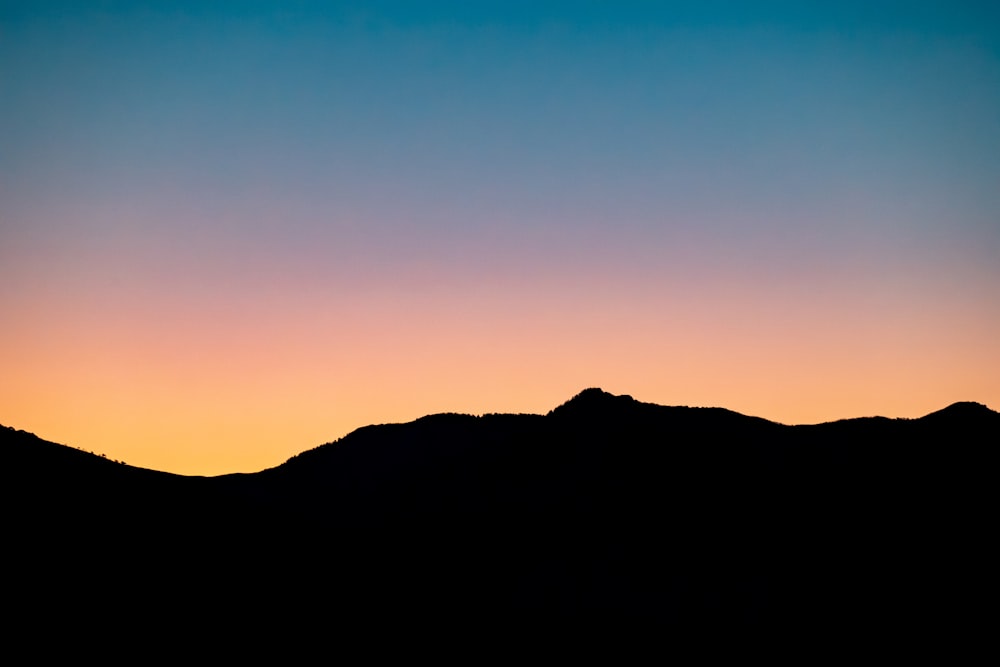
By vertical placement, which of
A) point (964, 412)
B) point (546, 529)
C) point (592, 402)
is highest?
point (592, 402)

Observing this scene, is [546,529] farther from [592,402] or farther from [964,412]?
[964,412]

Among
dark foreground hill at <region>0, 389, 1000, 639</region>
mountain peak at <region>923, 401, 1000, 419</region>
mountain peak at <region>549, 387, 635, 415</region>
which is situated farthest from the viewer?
mountain peak at <region>549, 387, 635, 415</region>

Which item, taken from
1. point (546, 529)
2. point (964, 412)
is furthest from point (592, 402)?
point (964, 412)

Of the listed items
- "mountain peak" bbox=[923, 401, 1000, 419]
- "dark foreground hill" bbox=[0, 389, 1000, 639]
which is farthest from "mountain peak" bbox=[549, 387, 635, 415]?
"mountain peak" bbox=[923, 401, 1000, 419]

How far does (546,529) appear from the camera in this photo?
166 ft

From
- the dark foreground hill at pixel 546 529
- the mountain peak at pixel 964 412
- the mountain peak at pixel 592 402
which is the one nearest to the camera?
the dark foreground hill at pixel 546 529

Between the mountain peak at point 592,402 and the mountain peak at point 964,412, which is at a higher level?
the mountain peak at point 592,402

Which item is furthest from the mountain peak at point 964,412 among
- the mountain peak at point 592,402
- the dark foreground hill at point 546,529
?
the mountain peak at point 592,402

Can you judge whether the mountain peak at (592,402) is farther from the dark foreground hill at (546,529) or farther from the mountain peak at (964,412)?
the mountain peak at (964,412)

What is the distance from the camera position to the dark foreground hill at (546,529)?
29406 millimetres

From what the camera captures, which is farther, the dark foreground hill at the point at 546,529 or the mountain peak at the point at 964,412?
the mountain peak at the point at 964,412

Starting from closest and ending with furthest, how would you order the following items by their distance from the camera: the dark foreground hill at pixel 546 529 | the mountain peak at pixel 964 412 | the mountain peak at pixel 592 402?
the dark foreground hill at pixel 546 529 → the mountain peak at pixel 964 412 → the mountain peak at pixel 592 402

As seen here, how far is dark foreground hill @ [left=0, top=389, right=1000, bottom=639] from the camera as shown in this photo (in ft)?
96.5

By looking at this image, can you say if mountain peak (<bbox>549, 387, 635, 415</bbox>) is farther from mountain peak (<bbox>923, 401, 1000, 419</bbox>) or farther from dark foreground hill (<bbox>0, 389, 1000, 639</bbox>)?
mountain peak (<bbox>923, 401, 1000, 419</bbox>)
